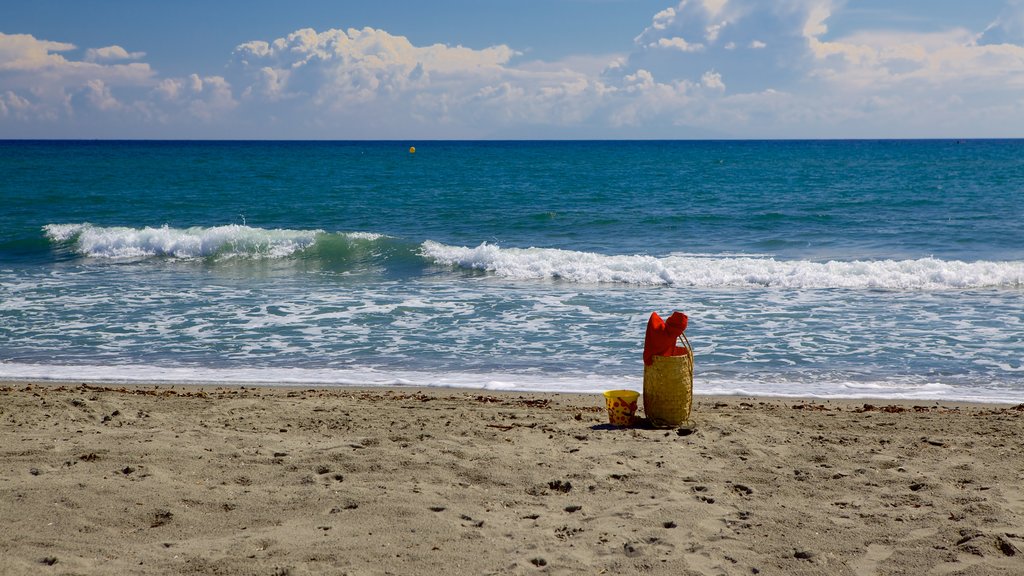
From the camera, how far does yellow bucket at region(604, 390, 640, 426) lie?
7.07 meters

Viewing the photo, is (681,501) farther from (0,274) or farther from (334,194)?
(334,194)

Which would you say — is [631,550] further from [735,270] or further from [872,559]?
[735,270]

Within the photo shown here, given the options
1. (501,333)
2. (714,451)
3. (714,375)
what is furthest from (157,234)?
(714,451)

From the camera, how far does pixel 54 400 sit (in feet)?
25.1

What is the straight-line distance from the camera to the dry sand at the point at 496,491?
14.9ft

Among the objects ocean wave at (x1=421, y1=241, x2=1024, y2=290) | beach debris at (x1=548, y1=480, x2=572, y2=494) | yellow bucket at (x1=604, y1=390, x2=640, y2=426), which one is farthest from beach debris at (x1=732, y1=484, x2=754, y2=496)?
ocean wave at (x1=421, y1=241, x2=1024, y2=290)

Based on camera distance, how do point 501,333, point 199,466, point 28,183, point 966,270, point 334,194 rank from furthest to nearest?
1. point 28,183
2. point 334,194
3. point 966,270
4. point 501,333
5. point 199,466

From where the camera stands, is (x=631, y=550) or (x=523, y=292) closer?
(x=631, y=550)

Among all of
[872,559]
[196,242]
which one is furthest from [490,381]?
[196,242]

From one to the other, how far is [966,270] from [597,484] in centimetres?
1323

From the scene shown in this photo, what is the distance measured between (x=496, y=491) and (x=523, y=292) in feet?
31.7

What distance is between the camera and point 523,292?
49.4 feet

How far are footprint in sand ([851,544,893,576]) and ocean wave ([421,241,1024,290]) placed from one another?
36.6ft

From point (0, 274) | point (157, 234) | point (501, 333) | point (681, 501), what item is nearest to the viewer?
point (681, 501)
